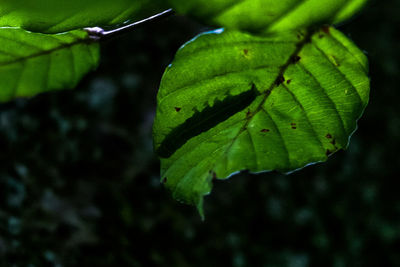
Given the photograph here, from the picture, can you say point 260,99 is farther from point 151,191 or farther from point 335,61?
point 151,191

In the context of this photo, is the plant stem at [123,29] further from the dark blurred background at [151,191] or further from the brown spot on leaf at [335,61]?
the dark blurred background at [151,191]

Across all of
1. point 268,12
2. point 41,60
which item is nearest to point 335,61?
point 268,12

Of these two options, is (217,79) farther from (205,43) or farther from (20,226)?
(20,226)

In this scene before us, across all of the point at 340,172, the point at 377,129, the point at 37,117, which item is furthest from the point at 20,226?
the point at 377,129

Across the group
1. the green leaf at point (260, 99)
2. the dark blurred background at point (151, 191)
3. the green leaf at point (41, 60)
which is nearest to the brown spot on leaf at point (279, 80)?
the green leaf at point (260, 99)

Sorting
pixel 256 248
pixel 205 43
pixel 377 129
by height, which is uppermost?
pixel 205 43

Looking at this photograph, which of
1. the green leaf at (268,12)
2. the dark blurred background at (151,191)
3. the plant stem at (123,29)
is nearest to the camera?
the green leaf at (268,12)
